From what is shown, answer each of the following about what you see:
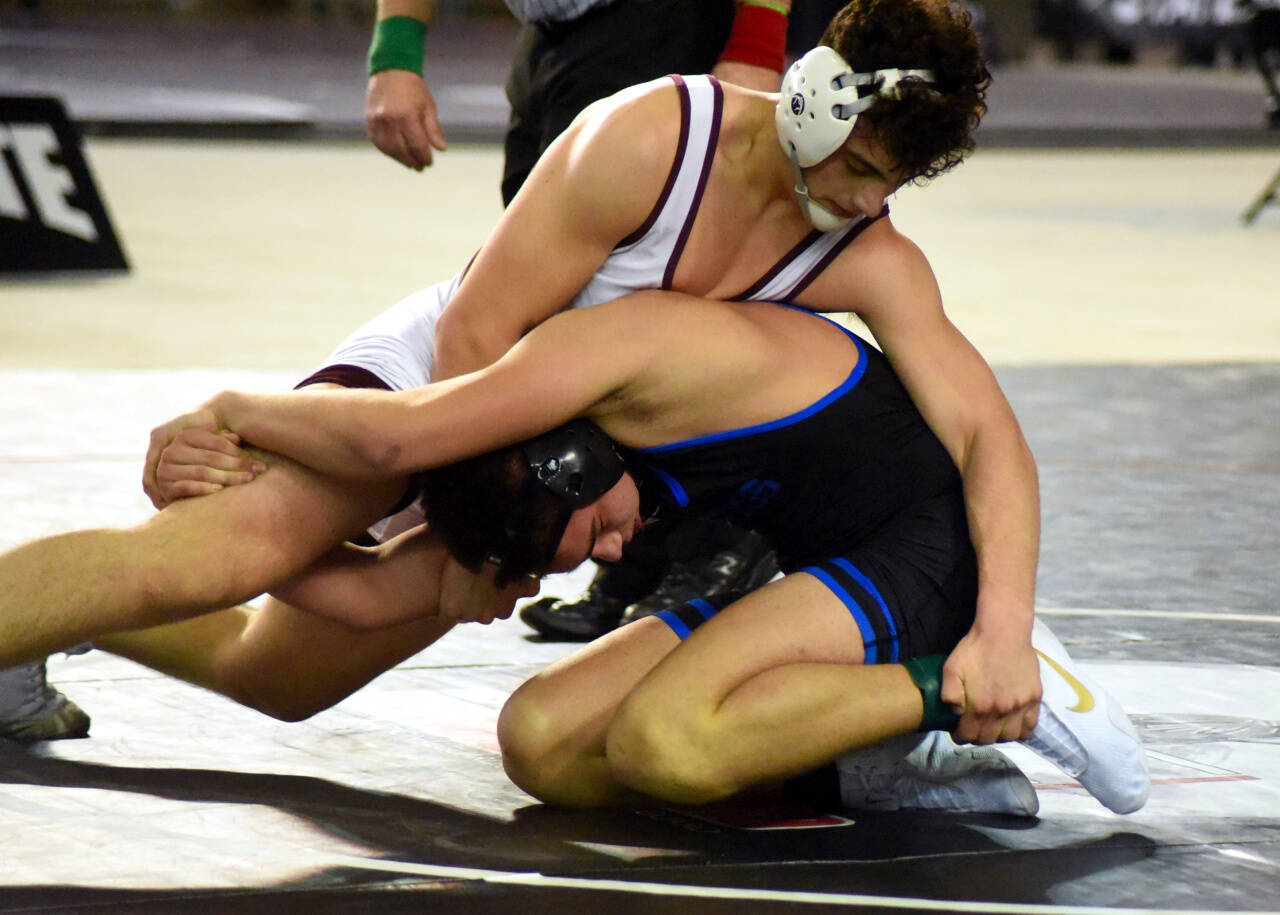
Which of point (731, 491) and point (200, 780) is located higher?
point (731, 491)

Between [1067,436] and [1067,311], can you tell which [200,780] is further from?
[1067,311]

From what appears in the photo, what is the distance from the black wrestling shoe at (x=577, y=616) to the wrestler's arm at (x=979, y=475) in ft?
2.95

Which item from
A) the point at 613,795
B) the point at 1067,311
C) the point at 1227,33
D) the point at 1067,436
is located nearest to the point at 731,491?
the point at 613,795

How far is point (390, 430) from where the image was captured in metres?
2.27

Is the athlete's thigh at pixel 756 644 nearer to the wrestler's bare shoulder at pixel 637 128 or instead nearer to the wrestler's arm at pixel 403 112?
the wrestler's bare shoulder at pixel 637 128

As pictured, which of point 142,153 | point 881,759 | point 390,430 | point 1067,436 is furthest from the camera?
point 142,153

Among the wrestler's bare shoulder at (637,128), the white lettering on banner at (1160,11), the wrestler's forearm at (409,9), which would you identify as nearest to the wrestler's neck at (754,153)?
the wrestler's bare shoulder at (637,128)

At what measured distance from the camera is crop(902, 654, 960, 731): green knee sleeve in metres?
2.35

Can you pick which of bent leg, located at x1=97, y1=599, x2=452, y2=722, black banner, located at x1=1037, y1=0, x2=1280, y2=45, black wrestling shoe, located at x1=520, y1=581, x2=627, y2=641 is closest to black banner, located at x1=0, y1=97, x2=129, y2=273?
black wrestling shoe, located at x1=520, y1=581, x2=627, y2=641

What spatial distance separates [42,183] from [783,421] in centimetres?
601

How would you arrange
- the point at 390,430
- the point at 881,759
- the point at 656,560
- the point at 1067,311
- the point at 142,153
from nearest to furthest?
1. the point at 390,430
2. the point at 881,759
3. the point at 656,560
4. the point at 1067,311
5. the point at 142,153

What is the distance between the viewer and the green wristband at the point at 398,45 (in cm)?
325

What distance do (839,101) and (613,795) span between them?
936 mm

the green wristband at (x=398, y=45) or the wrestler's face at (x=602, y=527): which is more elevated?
the green wristband at (x=398, y=45)
